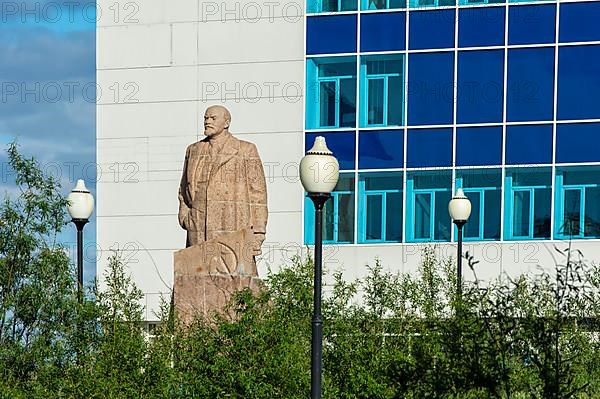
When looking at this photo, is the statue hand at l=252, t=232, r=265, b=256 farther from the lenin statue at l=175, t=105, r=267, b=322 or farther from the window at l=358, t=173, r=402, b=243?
the window at l=358, t=173, r=402, b=243

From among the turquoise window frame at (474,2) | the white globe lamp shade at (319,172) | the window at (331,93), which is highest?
the turquoise window frame at (474,2)

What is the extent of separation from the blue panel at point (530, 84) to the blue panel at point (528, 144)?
9.3 inches

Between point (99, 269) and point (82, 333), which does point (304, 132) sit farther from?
point (82, 333)

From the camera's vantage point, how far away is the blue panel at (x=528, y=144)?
3631 cm

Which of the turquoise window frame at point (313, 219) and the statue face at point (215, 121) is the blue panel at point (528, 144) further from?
the statue face at point (215, 121)

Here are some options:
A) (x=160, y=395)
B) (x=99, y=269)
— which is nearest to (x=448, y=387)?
(x=160, y=395)

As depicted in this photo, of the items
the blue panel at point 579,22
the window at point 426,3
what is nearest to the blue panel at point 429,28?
the window at point 426,3

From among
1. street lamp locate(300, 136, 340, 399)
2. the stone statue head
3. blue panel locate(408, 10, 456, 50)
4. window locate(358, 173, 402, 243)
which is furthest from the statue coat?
blue panel locate(408, 10, 456, 50)

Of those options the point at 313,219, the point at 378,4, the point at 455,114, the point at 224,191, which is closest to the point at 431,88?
the point at 455,114

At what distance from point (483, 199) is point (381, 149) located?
276cm

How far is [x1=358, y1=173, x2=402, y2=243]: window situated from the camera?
3769 centimetres

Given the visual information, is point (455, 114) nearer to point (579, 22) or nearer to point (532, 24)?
point (532, 24)

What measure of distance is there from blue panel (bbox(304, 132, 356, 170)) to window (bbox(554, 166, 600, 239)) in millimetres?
5007

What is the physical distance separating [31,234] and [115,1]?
20.5 m
